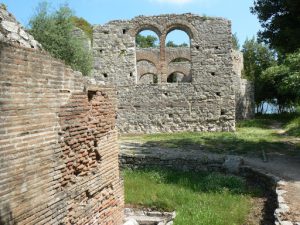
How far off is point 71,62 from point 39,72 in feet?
44.2

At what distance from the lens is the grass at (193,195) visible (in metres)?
8.24

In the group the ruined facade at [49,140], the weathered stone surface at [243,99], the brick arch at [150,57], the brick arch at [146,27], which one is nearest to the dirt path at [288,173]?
the ruined facade at [49,140]

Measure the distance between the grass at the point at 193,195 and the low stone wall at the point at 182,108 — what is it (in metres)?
7.69

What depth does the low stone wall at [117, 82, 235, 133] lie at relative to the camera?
19734mm

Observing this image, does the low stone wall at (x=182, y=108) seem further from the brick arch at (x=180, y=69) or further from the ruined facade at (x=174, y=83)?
the brick arch at (x=180, y=69)

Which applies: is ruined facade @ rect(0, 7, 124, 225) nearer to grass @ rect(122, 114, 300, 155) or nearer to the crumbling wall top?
the crumbling wall top

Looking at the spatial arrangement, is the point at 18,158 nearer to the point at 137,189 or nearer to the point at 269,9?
the point at 137,189

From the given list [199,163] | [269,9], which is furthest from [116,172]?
[269,9]

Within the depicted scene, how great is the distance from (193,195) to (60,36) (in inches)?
428

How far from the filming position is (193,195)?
9570 millimetres

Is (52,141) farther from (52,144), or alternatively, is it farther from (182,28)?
(182,28)

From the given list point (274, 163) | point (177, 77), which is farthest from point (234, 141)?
point (177, 77)

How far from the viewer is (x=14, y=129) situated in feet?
15.5

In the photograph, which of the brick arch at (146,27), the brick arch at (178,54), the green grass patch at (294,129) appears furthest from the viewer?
the brick arch at (178,54)
